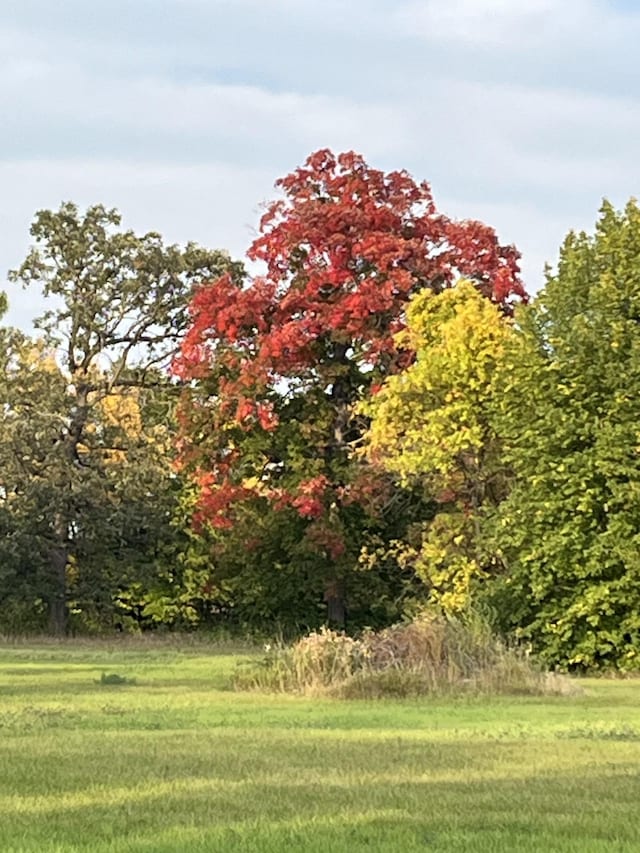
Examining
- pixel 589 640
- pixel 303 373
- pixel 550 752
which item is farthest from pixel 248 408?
pixel 550 752

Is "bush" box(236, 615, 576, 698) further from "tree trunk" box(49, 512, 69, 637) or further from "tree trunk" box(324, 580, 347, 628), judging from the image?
"tree trunk" box(49, 512, 69, 637)

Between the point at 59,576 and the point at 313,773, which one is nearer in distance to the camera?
the point at 313,773

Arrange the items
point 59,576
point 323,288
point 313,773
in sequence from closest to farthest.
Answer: point 313,773
point 323,288
point 59,576

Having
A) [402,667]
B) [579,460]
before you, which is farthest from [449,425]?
[402,667]

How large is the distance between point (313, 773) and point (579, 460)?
63.9ft

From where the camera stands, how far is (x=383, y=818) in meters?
9.39

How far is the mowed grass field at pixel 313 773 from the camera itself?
8.72 meters

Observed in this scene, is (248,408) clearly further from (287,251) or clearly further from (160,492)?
(160,492)

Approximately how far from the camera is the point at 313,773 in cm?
1201

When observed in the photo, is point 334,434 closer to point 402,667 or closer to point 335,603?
point 335,603

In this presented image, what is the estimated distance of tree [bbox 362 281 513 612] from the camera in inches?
1346

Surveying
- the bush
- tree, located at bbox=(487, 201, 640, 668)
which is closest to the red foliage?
tree, located at bbox=(487, 201, 640, 668)

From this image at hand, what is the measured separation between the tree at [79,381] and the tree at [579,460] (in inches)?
695

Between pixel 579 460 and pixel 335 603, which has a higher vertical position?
pixel 579 460
